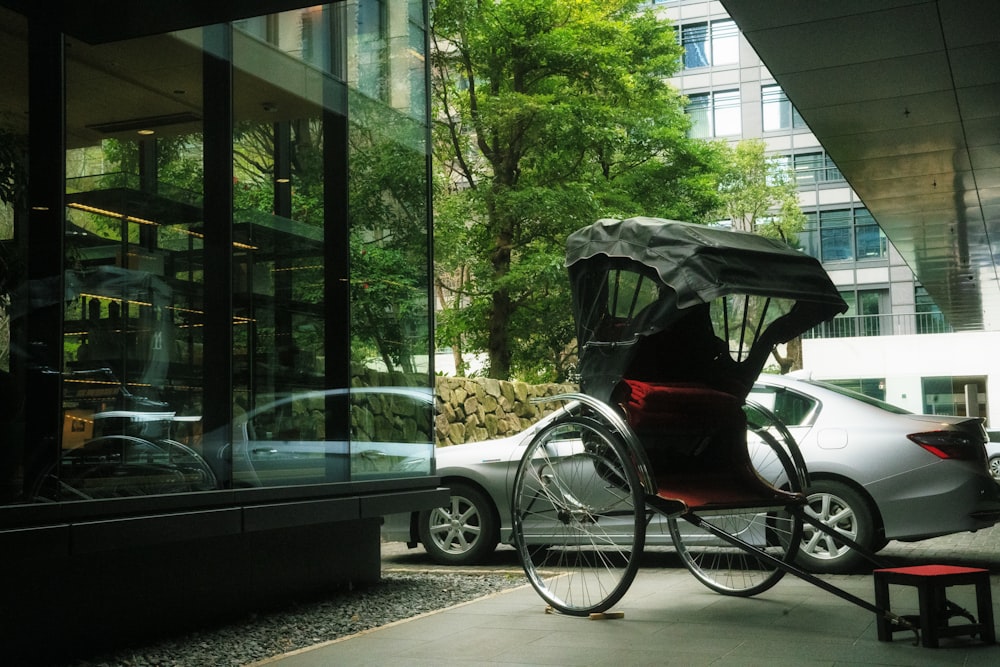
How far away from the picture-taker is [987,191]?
15188 mm

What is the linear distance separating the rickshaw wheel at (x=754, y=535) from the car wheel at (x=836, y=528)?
352mm

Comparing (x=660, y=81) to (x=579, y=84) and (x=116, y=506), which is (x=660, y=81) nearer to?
(x=579, y=84)

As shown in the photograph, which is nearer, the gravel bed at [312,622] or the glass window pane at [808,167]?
the gravel bed at [312,622]

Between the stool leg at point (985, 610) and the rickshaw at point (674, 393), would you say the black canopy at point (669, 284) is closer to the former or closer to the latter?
the rickshaw at point (674, 393)

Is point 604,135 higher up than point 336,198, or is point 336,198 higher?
point 604,135

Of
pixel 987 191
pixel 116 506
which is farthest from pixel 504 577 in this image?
pixel 987 191

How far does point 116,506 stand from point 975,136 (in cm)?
1033

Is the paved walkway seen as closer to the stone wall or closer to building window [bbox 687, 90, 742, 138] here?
the stone wall

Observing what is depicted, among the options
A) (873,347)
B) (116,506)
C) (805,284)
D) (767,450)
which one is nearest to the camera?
(116,506)

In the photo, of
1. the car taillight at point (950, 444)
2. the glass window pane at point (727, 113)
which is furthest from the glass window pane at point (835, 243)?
the car taillight at point (950, 444)

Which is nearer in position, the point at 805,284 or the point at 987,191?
the point at 805,284

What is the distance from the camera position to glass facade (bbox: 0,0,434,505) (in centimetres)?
539

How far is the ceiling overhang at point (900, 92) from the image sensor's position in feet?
28.3

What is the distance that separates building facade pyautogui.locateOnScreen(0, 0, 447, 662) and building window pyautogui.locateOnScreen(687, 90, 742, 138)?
39.4m
